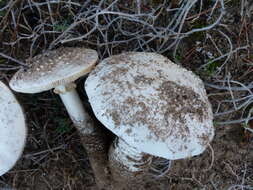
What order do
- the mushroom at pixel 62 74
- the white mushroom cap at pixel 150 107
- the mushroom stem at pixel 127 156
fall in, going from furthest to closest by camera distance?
the mushroom stem at pixel 127 156 → the mushroom at pixel 62 74 → the white mushroom cap at pixel 150 107

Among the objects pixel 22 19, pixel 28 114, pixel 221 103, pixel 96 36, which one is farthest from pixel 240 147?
pixel 22 19

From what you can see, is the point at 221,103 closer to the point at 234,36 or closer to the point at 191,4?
the point at 234,36

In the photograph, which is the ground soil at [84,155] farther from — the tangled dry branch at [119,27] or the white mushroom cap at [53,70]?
the white mushroom cap at [53,70]

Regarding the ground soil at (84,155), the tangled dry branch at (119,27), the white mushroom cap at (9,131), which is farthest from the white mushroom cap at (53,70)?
the ground soil at (84,155)

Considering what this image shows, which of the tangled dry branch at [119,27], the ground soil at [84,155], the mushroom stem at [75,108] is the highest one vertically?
the tangled dry branch at [119,27]

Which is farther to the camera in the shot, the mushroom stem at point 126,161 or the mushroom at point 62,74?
the mushroom stem at point 126,161

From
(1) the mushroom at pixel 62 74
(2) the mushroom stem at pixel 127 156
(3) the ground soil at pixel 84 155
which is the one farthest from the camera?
(3) the ground soil at pixel 84 155

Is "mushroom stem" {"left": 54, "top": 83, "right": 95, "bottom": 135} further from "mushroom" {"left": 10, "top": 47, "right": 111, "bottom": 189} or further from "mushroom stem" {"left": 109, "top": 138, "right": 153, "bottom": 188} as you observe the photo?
"mushroom stem" {"left": 109, "top": 138, "right": 153, "bottom": 188}

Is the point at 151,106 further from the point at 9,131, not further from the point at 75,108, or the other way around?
the point at 9,131
